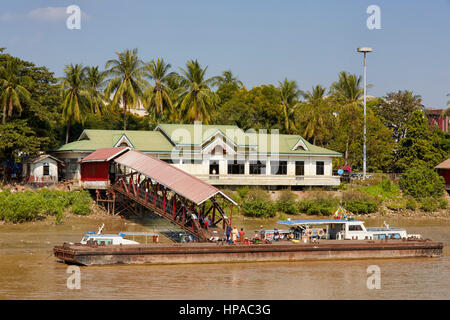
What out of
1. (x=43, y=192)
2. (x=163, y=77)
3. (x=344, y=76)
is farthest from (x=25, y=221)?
(x=344, y=76)

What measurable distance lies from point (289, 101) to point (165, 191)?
39.2m

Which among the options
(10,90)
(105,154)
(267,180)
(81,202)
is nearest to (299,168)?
(267,180)

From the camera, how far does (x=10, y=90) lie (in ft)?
167

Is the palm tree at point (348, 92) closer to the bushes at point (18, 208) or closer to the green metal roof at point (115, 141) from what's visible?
the green metal roof at point (115, 141)

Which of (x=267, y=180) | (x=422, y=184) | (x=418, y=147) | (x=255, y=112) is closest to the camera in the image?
(x=267, y=180)

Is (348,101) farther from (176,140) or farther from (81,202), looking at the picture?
(81,202)

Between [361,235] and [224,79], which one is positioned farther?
A: [224,79]

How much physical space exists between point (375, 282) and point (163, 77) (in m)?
43.9

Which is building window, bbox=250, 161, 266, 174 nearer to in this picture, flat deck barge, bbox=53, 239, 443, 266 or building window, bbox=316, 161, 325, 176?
building window, bbox=316, 161, 325, 176

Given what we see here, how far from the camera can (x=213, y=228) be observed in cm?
3803

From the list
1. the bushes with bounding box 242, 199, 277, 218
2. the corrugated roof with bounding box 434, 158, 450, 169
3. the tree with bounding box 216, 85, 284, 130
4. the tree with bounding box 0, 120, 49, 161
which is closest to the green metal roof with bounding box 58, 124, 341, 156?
the tree with bounding box 0, 120, 49, 161

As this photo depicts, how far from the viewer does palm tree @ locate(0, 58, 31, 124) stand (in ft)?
166

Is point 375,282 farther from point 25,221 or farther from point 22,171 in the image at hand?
point 22,171
